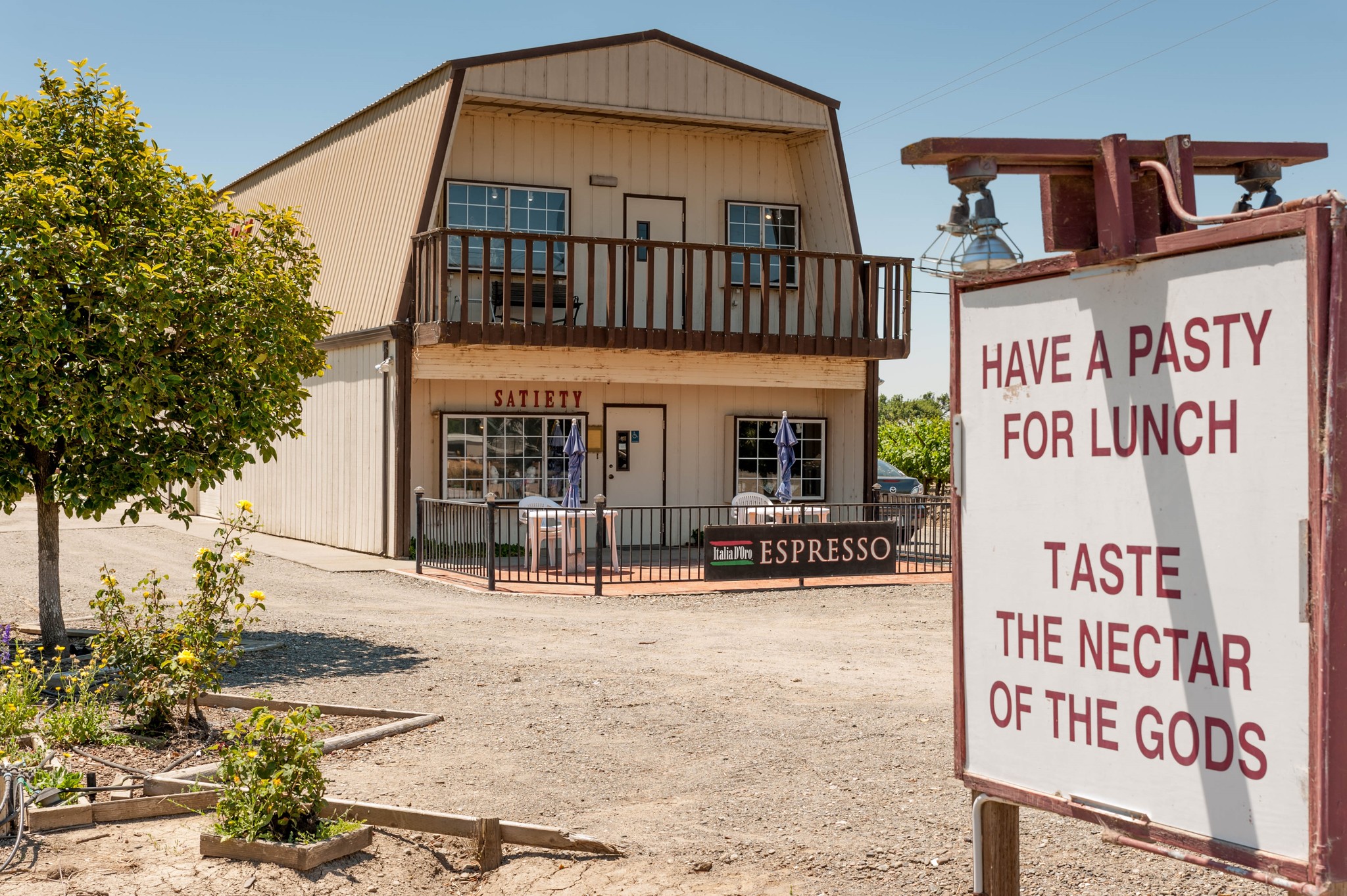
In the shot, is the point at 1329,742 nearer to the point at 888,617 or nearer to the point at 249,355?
the point at 249,355

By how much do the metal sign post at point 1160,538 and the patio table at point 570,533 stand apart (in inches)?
476

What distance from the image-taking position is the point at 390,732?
7.77 m

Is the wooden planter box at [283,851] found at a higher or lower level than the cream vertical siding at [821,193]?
lower

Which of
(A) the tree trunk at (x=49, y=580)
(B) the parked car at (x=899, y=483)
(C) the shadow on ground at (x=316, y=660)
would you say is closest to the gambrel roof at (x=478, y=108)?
(C) the shadow on ground at (x=316, y=660)

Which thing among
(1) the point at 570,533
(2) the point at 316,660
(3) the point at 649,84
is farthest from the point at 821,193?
(2) the point at 316,660

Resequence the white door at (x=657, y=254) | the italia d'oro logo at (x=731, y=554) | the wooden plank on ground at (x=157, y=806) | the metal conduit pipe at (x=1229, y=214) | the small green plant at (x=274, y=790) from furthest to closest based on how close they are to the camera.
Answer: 1. the white door at (x=657, y=254)
2. the italia d'oro logo at (x=731, y=554)
3. the wooden plank on ground at (x=157, y=806)
4. the small green plant at (x=274, y=790)
5. the metal conduit pipe at (x=1229, y=214)

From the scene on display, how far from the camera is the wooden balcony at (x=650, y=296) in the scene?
1798 centimetres

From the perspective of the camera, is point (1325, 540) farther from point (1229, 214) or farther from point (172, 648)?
point (172, 648)

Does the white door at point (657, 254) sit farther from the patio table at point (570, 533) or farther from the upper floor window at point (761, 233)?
the patio table at point (570, 533)

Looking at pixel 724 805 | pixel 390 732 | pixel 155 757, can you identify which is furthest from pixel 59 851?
pixel 724 805

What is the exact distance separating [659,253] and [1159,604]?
18254 mm

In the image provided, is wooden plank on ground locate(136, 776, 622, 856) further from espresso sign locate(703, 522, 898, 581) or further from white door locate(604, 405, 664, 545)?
white door locate(604, 405, 664, 545)

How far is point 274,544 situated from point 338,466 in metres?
2.13

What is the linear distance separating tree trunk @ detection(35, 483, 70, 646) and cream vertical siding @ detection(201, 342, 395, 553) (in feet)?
28.2
